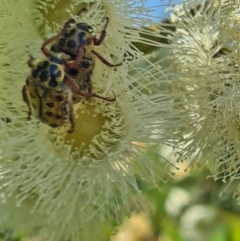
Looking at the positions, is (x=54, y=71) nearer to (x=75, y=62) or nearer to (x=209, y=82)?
(x=75, y=62)

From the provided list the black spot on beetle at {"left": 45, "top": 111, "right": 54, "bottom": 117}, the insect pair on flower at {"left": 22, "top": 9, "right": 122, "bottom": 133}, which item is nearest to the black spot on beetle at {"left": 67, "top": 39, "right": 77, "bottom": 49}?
the insect pair on flower at {"left": 22, "top": 9, "right": 122, "bottom": 133}

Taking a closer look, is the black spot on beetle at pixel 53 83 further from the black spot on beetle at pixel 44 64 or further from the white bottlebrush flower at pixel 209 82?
the white bottlebrush flower at pixel 209 82

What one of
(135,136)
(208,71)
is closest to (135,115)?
(135,136)

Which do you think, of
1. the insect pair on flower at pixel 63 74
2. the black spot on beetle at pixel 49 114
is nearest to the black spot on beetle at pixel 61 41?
the insect pair on flower at pixel 63 74

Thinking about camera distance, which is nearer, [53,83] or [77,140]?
[53,83]

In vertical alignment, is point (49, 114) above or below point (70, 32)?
below

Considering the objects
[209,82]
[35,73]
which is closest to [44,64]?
[35,73]
